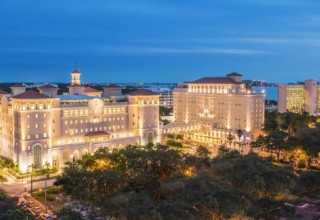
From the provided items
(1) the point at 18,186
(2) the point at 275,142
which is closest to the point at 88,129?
(1) the point at 18,186

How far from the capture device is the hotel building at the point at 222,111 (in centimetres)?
Result: 10475

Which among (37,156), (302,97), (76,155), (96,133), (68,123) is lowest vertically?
(76,155)

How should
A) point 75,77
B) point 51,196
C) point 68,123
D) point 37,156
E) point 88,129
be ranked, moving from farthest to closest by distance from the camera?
point 75,77 → point 88,129 → point 68,123 → point 37,156 → point 51,196

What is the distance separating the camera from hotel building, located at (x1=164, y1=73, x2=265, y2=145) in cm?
10475

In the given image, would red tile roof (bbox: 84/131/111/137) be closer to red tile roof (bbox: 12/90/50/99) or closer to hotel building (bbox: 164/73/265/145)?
red tile roof (bbox: 12/90/50/99)

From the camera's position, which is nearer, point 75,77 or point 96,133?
point 96,133

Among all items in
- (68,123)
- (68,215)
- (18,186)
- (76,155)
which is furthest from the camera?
(68,123)

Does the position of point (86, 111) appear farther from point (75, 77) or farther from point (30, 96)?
point (75, 77)

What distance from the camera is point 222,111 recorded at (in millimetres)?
109875

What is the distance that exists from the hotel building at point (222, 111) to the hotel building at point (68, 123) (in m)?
15.2

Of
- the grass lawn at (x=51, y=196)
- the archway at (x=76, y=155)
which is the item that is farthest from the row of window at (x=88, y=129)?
the grass lawn at (x=51, y=196)

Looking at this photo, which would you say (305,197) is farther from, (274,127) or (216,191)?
(274,127)

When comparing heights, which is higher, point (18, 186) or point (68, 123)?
point (68, 123)

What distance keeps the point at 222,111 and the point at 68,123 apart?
48.5 meters
